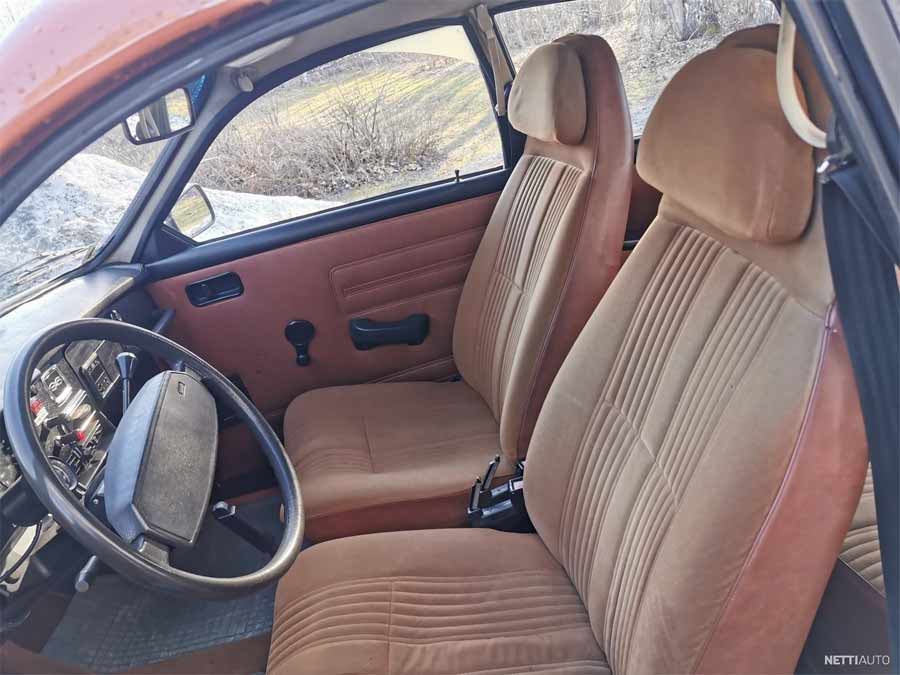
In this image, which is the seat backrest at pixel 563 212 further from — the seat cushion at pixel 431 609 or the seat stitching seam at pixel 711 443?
the seat stitching seam at pixel 711 443

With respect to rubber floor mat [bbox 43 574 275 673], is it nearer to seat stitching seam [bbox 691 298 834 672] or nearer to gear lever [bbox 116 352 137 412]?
gear lever [bbox 116 352 137 412]

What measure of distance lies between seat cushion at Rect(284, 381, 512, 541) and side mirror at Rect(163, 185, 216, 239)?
2.03 feet

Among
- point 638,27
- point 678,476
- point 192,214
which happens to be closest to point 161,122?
point 192,214

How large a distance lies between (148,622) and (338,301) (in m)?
1.02

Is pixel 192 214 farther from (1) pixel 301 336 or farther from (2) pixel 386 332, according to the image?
(2) pixel 386 332

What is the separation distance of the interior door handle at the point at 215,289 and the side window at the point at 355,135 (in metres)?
0.15

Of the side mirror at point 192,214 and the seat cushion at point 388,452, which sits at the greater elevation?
the side mirror at point 192,214

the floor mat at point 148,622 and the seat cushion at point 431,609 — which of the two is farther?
the floor mat at point 148,622

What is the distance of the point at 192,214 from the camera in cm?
207

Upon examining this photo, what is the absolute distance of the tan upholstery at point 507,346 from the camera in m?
1.45

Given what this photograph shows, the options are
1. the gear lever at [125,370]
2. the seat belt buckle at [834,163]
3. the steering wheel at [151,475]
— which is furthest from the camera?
the gear lever at [125,370]

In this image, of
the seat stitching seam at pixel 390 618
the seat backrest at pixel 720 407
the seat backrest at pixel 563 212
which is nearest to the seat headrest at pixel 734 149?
the seat backrest at pixel 720 407

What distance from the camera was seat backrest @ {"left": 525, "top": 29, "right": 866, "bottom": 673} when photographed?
0.74 m

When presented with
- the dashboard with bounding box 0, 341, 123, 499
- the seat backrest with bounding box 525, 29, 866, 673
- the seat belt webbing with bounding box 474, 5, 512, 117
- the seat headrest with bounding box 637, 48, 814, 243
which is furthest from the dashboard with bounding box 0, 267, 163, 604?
the seat belt webbing with bounding box 474, 5, 512, 117
